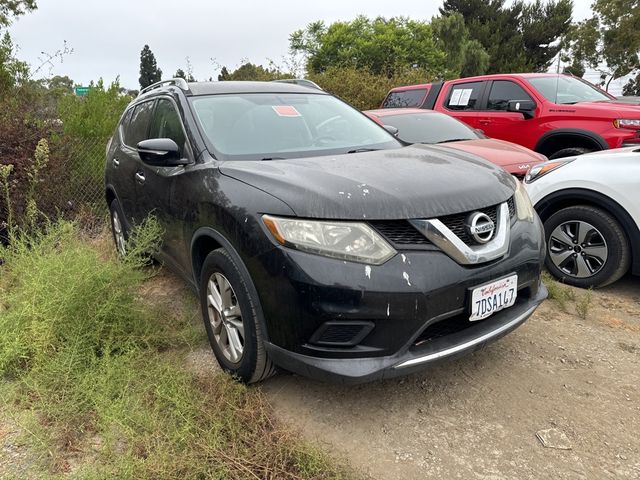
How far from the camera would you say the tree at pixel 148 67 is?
205 feet

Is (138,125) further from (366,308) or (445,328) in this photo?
(445,328)

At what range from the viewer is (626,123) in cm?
566

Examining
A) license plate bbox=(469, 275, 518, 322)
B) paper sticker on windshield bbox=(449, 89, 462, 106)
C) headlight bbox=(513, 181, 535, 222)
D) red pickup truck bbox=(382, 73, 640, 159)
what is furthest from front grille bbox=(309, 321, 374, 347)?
paper sticker on windshield bbox=(449, 89, 462, 106)

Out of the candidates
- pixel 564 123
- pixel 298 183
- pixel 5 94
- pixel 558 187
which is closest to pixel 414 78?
pixel 564 123

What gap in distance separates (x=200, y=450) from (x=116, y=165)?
119 inches

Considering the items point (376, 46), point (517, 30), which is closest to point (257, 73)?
point (376, 46)

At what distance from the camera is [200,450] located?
6.71 feet

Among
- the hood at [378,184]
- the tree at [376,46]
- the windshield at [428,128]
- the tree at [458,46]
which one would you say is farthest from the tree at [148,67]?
the hood at [378,184]

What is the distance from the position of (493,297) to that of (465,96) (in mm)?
6212

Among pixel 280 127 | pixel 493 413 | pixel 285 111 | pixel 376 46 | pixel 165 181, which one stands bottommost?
pixel 493 413

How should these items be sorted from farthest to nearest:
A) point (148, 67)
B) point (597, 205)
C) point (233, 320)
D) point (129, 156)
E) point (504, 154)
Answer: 1. point (148, 67)
2. point (504, 154)
3. point (129, 156)
4. point (597, 205)
5. point (233, 320)

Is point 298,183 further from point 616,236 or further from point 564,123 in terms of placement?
point 564,123

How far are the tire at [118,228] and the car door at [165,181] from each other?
0.63m

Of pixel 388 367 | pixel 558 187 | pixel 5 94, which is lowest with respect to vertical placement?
pixel 388 367
